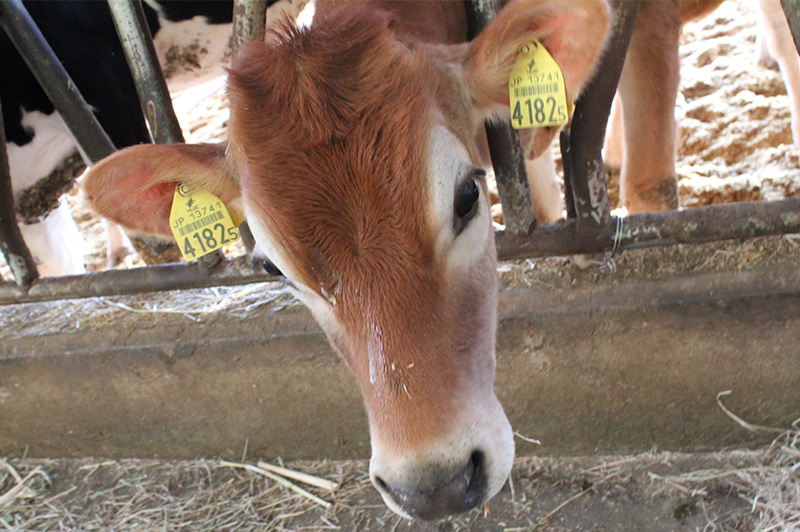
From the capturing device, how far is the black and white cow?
2828 mm

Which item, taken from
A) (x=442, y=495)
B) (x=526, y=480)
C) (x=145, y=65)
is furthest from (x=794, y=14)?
(x=145, y=65)

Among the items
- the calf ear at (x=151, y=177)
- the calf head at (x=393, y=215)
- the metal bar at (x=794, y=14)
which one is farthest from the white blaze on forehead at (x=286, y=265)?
the metal bar at (x=794, y=14)

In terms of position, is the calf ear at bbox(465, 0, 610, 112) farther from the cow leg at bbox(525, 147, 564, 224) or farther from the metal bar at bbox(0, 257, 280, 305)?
the cow leg at bbox(525, 147, 564, 224)

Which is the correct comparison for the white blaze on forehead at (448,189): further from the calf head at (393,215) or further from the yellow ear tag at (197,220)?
the yellow ear tag at (197,220)

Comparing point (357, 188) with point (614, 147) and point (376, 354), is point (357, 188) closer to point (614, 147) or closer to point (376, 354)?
point (376, 354)

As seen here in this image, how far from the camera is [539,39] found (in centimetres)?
147

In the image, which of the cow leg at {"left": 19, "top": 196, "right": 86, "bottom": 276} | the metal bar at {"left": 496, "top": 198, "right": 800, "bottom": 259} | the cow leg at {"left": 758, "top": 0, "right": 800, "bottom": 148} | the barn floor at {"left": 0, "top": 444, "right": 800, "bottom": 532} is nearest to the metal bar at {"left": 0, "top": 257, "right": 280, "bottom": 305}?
the barn floor at {"left": 0, "top": 444, "right": 800, "bottom": 532}

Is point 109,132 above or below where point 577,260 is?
above

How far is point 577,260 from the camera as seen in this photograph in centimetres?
205

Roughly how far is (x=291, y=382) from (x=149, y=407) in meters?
0.64

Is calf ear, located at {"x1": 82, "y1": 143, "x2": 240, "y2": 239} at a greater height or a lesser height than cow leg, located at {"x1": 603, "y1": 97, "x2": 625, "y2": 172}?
greater

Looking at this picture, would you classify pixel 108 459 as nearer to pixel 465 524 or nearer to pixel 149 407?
pixel 149 407

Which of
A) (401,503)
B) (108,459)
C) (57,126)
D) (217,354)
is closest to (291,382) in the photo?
(217,354)

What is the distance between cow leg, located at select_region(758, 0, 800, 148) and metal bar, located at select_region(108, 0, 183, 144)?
3.15m
